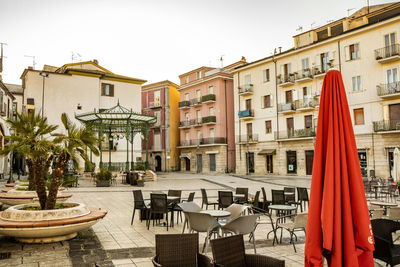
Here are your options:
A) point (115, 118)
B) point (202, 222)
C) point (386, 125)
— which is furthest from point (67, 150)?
point (386, 125)

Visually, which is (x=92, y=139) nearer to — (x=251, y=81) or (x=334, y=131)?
(x=334, y=131)

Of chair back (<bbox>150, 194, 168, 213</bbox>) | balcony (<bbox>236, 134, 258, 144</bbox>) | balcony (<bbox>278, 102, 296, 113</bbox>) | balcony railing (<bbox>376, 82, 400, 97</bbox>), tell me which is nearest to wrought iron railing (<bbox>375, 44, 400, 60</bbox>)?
balcony railing (<bbox>376, 82, 400, 97</bbox>)

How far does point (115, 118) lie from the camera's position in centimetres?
2080

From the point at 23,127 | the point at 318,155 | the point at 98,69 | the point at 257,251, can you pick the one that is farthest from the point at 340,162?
the point at 98,69

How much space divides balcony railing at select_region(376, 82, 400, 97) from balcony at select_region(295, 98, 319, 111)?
496 cm

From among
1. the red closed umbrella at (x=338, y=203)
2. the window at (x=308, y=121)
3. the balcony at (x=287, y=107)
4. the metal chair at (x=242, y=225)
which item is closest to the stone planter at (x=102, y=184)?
the metal chair at (x=242, y=225)

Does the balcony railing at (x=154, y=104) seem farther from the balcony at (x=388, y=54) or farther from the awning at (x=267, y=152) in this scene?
the balcony at (x=388, y=54)

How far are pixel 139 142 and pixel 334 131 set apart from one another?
1252 inches

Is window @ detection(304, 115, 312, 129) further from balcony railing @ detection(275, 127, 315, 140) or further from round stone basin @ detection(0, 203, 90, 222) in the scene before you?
round stone basin @ detection(0, 203, 90, 222)

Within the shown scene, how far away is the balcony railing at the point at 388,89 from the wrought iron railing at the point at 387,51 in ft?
6.55

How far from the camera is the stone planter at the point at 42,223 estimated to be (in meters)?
5.69

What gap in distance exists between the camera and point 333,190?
9.92 ft

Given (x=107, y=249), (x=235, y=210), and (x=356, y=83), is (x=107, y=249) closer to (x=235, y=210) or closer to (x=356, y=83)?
(x=235, y=210)

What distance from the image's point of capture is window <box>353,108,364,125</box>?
79.0 feet
